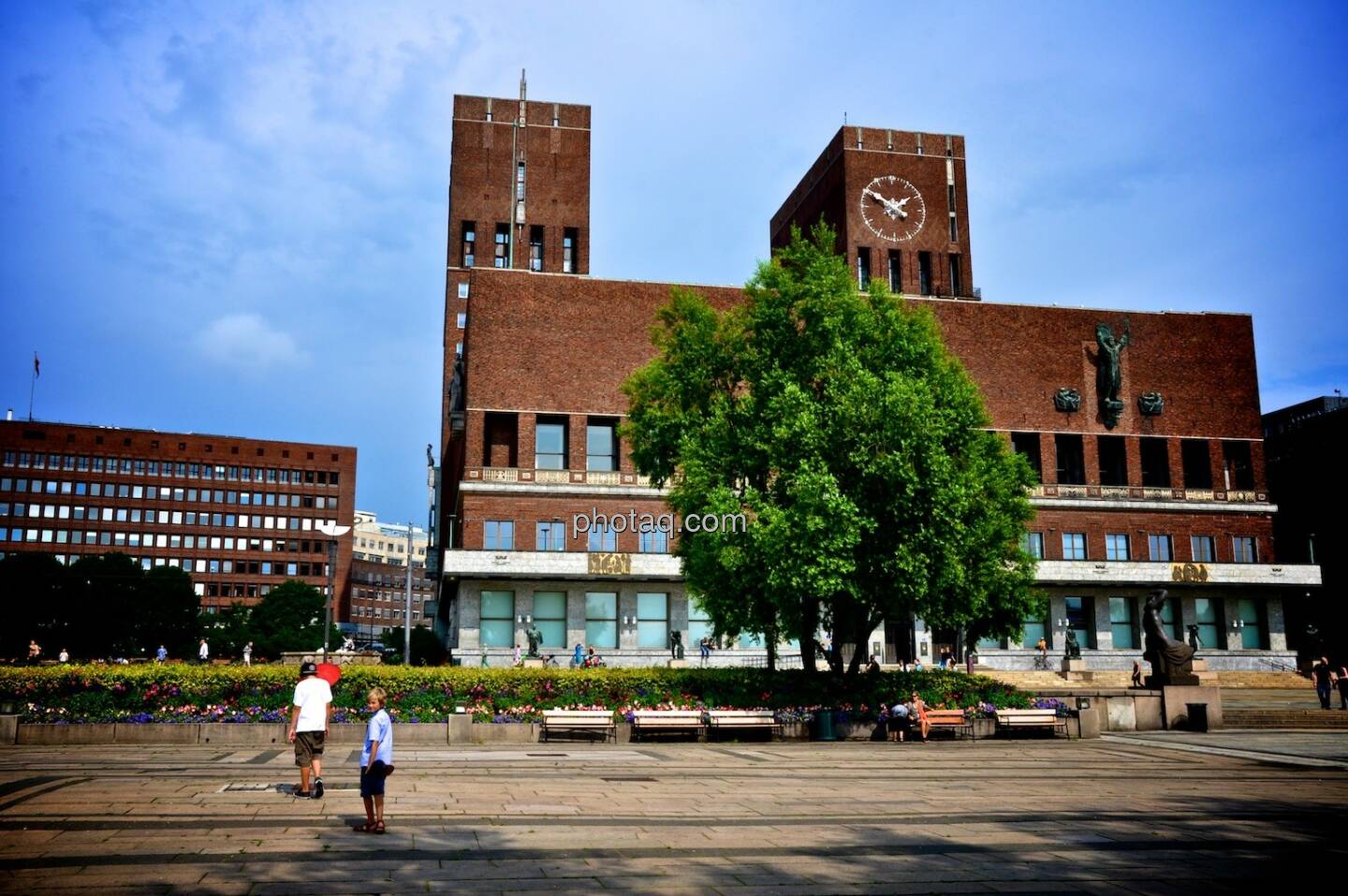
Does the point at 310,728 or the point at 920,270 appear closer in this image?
the point at 310,728

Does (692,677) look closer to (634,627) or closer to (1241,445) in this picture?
(634,627)

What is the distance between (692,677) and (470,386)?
3015cm

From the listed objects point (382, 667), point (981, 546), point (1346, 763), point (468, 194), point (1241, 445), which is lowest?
point (1346, 763)

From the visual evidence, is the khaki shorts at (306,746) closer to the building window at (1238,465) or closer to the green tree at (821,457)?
the green tree at (821,457)

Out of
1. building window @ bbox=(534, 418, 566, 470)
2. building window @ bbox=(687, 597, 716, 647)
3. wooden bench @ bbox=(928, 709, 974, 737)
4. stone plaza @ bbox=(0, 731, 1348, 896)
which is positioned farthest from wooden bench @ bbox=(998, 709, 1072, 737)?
building window @ bbox=(534, 418, 566, 470)

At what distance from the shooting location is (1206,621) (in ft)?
204

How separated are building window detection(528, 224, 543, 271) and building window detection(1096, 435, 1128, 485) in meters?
39.5

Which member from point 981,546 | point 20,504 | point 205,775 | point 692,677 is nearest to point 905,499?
point 981,546

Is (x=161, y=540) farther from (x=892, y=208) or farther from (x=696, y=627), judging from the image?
(x=696, y=627)

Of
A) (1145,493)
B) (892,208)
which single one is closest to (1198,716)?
(1145,493)

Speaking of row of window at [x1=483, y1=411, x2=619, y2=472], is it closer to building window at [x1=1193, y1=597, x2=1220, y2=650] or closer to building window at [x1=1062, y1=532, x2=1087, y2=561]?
building window at [x1=1062, y1=532, x2=1087, y2=561]

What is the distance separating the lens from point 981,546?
30.2 meters

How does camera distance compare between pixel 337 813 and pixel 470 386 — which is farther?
pixel 470 386

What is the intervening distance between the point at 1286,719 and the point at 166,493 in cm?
13202
